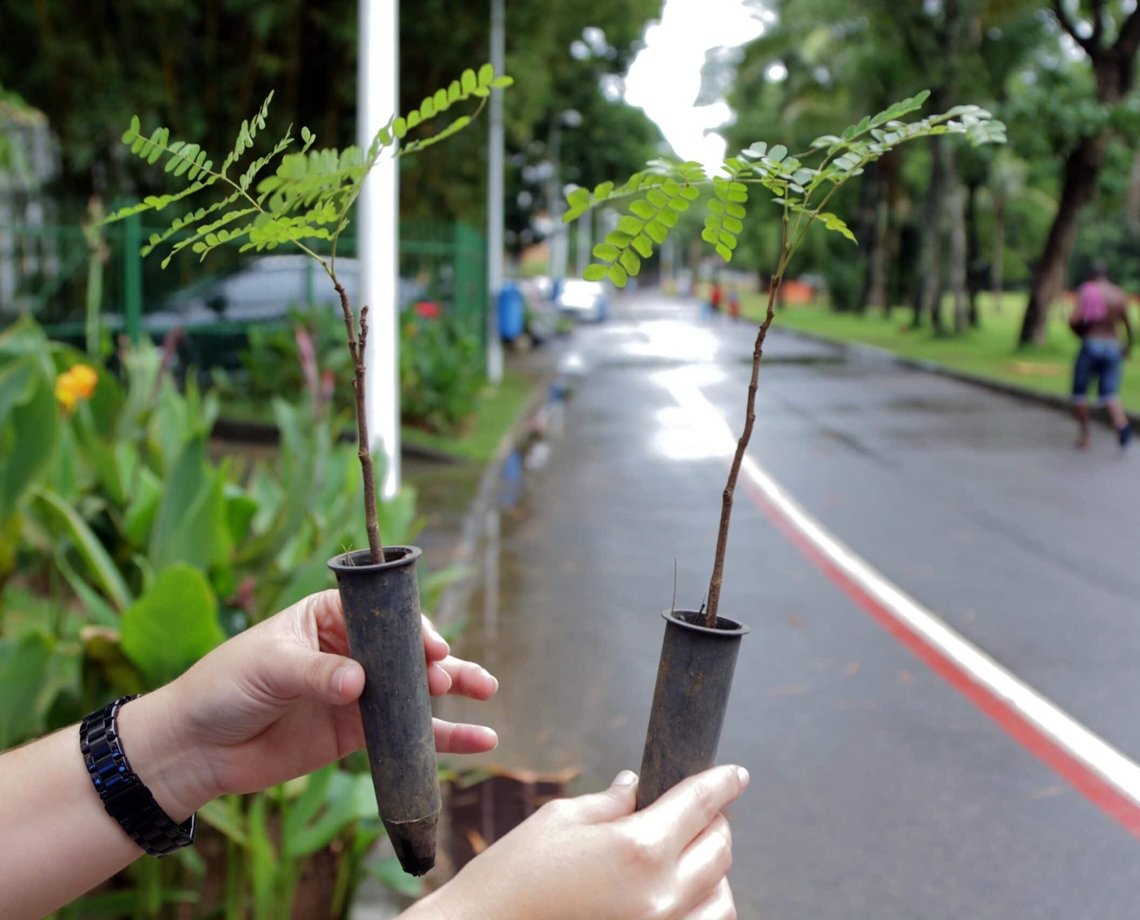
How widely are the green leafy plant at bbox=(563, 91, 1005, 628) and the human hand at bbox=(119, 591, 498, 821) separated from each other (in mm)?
414

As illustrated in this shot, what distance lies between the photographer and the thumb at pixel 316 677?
109cm

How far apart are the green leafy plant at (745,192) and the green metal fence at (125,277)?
6.96 metres

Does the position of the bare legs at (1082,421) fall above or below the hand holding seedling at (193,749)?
below

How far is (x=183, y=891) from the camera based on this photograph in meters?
2.94

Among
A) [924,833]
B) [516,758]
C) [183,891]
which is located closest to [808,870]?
[924,833]

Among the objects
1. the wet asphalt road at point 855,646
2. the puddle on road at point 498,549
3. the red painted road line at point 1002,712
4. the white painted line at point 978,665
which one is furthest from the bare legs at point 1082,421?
the red painted road line at point 1002,712

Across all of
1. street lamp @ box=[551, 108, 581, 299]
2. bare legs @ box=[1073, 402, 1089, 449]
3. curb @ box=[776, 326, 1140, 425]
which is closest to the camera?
bare legs @ box=[1073, 402, 1089, 449]

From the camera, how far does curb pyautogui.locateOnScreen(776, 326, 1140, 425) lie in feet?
56.9

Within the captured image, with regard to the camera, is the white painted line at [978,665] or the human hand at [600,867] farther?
the white painted line at [978,665]

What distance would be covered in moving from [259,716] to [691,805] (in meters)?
0.51

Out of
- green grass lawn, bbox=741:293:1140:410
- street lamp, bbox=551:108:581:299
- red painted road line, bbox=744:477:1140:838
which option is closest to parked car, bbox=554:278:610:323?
street lamp, bbox=551:108:581:299

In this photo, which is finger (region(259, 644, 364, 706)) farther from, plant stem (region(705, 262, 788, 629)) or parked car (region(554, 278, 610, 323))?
parked car (region(554, 278, 610, 323))

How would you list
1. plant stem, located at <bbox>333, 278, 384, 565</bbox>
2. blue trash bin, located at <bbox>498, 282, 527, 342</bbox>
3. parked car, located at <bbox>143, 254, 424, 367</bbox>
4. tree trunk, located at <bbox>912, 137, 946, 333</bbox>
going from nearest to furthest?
plant stem, located at <bbox>333, 278, 384, 565</bbox> → parked car, located at <bbox>143, 254, 424, 367</bbox> → blue trash bin, located at <bbox>498, 282, 527, 342</bbox> → tree trunk, located at <bbox>912, 137, 946, 333</bbox>

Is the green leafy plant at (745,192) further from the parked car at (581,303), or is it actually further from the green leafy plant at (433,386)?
the parked car at (581,303)
